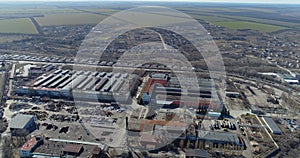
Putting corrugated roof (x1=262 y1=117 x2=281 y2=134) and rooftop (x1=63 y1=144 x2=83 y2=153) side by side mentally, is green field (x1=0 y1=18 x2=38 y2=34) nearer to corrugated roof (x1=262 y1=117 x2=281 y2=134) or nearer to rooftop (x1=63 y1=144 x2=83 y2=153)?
rooftop (x1=63 y1=144 x2=83 y2=153)

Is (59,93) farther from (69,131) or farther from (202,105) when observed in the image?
(202,105)

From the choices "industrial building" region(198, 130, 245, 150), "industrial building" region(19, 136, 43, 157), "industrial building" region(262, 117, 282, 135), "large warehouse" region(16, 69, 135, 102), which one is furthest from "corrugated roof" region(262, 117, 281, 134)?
"industrial building" region(19, 136, 43, 157)

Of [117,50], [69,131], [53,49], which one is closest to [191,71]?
[117,50]

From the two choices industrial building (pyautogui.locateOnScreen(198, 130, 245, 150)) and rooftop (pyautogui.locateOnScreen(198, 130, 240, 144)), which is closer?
industrial building (pyautogui.locateOnScreen(198, 130, 245, 150))

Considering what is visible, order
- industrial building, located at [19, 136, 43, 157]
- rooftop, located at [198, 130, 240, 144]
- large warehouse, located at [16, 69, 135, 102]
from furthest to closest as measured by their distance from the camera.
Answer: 1. large warehouse, located at [16, 69, 135, 102]
2. rooftop, located at [198, 130, 240, 144]
3. industrial building, located at [19, 136, 43, 157]

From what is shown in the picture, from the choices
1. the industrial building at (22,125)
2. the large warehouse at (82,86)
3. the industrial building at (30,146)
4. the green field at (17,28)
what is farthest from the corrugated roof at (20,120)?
the green field at (17,28)

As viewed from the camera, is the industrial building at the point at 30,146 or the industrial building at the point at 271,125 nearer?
the industrial building at the point at 30,146

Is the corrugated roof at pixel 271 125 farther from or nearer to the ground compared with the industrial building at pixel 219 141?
farther from the ground

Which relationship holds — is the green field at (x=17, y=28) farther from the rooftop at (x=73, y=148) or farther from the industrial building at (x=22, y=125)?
the rooftop at (x=73, y=148)
